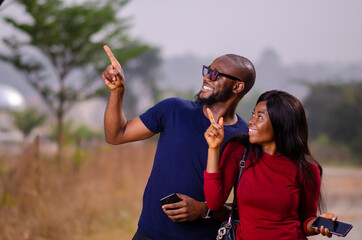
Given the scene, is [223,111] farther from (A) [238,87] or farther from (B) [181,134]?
(B) [181,134]

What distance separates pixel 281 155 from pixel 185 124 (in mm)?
470

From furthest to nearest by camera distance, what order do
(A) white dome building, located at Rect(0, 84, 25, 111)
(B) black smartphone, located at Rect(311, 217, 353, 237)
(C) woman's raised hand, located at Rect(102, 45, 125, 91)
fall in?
1. (A) white dome building, located at Rect(0, 84, 25, 111)
2. (C) woman's raised hand, located at Rect(102, 45, 125, 91)
3. (B) black smartphone, located at Rect(311, 217, 353, 237)

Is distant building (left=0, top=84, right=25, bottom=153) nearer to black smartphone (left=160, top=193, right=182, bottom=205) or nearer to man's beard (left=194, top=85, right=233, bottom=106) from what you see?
man's beard (left=194, top=85, right=233, bottom=106)

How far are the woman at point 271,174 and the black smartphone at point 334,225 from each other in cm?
2

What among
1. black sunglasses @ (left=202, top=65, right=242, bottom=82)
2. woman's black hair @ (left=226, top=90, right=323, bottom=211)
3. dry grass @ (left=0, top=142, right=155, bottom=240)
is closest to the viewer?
woman's black hair @ (left=226, top=90, right=323, bottom=211)

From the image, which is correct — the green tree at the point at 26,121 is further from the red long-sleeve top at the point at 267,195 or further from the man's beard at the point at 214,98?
the red long-sleeve top at the point at 267,195

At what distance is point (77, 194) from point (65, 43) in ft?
17.8

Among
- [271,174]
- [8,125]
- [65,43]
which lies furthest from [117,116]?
[8,125]

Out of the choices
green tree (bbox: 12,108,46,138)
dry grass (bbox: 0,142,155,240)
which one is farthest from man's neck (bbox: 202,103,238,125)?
green tree (bbox: 12,108,46,138)

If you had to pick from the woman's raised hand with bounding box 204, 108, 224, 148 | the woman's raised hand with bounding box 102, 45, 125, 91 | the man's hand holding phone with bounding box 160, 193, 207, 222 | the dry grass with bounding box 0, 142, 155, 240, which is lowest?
the dry grass with bounding box 0, 142, 155, 240

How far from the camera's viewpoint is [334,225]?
201cm

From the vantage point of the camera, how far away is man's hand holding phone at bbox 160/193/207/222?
220cm

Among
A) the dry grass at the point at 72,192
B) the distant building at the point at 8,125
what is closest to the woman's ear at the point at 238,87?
the dry grass at the point at 72,192

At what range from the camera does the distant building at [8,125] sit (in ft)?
22.5
